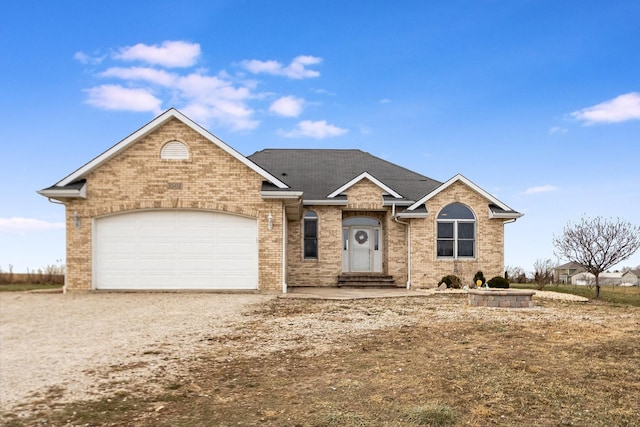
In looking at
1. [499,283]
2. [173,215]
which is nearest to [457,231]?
[499,283]

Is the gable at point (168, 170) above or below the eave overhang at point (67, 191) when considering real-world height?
above

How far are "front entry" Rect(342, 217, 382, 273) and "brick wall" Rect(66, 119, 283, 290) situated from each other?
6.91m

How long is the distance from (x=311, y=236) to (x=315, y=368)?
50.9 feet

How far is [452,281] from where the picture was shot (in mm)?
20953

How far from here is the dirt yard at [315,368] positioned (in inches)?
214

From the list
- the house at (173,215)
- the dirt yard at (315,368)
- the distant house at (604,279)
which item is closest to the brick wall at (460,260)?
the house at (173,215)

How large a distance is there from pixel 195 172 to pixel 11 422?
41.0 ft

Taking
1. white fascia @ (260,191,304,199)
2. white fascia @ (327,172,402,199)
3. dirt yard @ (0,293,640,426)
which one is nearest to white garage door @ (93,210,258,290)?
white fascia @ (260,191,304,199)

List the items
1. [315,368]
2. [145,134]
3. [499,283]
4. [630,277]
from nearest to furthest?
[315,368], [145,134], [499,283], [630,277]

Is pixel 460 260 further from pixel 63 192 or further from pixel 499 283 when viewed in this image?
pixel 63 192

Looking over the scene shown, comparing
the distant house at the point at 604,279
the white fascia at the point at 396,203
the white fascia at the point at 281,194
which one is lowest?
the distant house at the point at 604,279

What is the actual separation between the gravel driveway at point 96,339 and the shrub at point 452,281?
8518 mm

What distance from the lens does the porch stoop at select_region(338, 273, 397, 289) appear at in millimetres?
22172

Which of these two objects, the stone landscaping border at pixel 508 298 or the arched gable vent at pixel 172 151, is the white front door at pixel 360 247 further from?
the stone landscaping border at pixel 508 298
